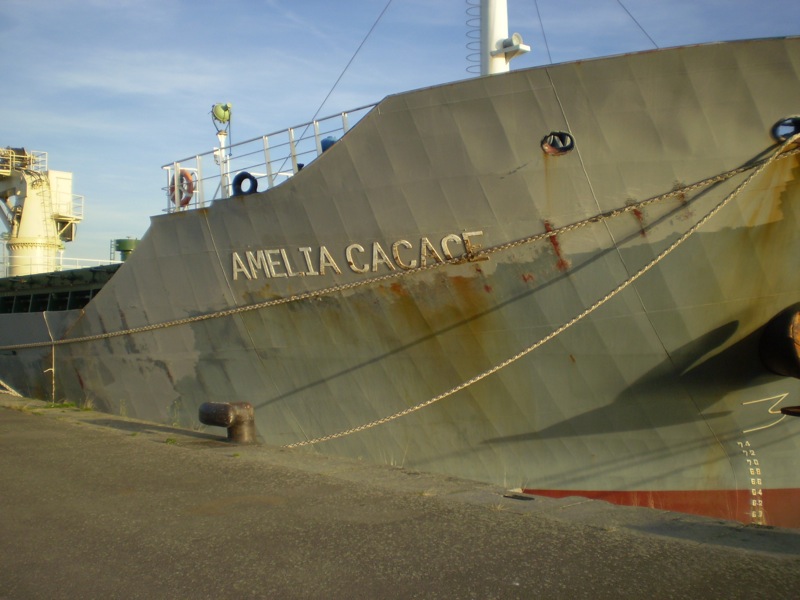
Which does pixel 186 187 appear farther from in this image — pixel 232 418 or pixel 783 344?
pixel 783 344

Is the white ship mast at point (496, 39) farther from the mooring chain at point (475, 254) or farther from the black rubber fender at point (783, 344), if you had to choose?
the black rubber fender at point (783, 344)

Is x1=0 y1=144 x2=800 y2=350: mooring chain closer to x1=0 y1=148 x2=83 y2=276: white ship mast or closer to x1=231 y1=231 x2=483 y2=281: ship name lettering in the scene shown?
x1=231 y1=231 x2=483 y2=281: ship name lettering

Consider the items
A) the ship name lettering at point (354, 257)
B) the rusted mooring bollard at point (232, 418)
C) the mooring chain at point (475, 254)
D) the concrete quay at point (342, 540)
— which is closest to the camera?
the concrete quay at point (342, 540)

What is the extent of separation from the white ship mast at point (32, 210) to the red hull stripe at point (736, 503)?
16424 millimetres

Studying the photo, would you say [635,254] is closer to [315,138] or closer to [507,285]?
[507,285]

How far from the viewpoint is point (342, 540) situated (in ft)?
14.5

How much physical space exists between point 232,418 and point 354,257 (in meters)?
2.22

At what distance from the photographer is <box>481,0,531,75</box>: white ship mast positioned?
365 inches

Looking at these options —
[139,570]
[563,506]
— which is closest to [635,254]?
[563,506]

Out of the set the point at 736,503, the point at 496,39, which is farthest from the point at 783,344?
the point at 496,39

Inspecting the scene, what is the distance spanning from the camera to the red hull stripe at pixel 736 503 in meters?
7.39

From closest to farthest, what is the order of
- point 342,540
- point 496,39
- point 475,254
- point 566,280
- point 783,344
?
point 342,540 → point 783,344 → point 566,280 → point 475,254 → point 496,39

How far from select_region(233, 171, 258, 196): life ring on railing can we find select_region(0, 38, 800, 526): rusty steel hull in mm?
466

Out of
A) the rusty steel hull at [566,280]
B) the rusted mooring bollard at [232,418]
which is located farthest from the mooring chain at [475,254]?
the rusted mooring bollard at [232,418]
